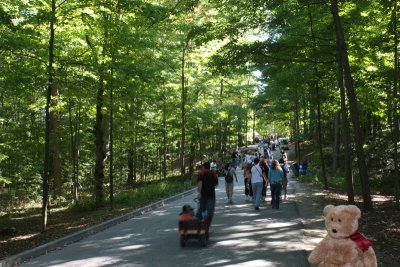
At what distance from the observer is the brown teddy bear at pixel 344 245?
4.05 meters

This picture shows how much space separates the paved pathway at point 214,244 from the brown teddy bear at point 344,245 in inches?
124

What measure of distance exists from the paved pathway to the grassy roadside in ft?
3.87

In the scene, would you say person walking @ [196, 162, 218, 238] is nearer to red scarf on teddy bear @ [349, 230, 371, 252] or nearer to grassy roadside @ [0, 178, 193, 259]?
grassy roadside @ [0, 178, 193, 259]

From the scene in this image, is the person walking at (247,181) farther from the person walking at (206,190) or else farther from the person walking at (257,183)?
the person walking at (206,190)

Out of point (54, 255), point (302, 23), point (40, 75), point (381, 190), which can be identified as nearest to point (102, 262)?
point (54, 255)

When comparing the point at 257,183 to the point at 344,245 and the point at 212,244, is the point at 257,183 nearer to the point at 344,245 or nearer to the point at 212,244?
the point at 212,244

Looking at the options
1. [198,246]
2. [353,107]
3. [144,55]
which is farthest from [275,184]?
[144,55]

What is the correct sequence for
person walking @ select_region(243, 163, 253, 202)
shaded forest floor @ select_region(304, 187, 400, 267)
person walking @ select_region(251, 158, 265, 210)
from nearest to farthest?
shaded forest floor @ select_region(304, 187, 400, 267) < person walking @ select_region(251, 158, 265, 210) < person walking @ select_region(243, 163, 253, 202)

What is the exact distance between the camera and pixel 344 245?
4.11 m

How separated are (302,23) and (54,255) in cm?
1224

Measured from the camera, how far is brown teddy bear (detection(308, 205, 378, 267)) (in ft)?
13.3

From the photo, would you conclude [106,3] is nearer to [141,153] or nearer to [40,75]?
[40,75]

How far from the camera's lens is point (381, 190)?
67.3 feet

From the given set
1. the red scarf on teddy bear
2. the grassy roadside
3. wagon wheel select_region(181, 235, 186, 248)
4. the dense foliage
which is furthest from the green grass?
the red scarf on teddy bear
